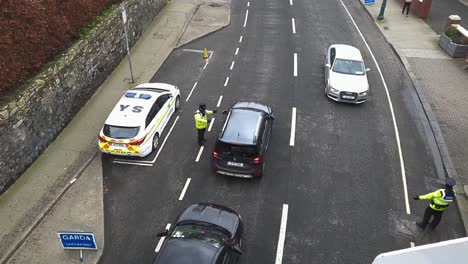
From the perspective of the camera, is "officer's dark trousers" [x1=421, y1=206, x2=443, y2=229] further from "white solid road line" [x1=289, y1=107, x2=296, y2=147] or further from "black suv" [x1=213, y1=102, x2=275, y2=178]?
"white solid road line" [x1=289, y1=107, x2=296, y2=147]

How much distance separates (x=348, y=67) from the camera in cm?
1856

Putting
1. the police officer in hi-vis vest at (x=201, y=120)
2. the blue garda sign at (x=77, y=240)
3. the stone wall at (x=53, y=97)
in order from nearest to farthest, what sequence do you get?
the blue garda sign at (x=77, y=240) → the stone wall at (x=53, y=97) → the police officer in hi-vis vest at (x=201, y=120)

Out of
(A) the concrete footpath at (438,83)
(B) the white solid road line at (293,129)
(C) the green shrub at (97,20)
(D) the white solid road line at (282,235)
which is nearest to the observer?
(D) the white solid road line at (282,235)

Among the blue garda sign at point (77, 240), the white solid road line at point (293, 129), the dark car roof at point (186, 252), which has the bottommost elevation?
the blue garda sign at point (77, 240)

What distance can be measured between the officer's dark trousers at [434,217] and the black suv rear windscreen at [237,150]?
520cm

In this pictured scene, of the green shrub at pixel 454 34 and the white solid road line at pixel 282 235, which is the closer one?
the white solid road line at pixel 282 235

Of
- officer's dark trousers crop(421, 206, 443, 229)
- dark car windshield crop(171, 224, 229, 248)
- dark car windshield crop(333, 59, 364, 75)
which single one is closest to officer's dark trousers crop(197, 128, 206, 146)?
dark car windshield crop(171, 224, 229, 248)

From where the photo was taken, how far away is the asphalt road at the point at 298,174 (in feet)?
37.0

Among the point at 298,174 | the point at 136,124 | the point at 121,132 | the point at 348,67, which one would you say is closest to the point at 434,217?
the point at 298,174

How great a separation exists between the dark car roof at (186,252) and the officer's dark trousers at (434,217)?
615cm

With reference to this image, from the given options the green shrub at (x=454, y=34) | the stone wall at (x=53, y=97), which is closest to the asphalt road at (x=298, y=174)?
the stone wall at (x=53, y=97)

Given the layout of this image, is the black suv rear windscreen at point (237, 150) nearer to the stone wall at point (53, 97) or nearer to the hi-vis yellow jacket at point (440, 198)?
the hi-vis yellow jacket at point (440, 198)

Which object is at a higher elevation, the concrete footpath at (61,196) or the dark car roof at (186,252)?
the dark car roof at (186,252)

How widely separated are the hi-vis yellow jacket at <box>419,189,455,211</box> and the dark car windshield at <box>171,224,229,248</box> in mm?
5680
